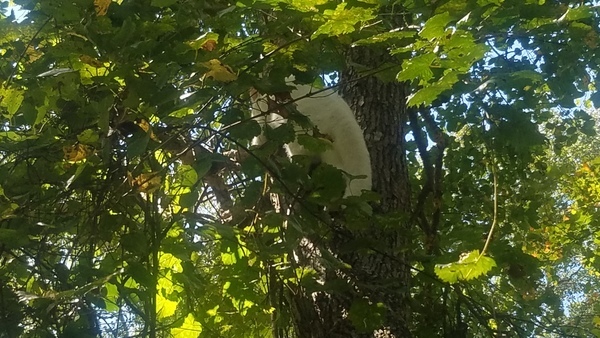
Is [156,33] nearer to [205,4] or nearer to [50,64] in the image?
[205,4]

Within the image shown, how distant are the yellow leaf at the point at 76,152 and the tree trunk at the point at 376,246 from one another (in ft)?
1.83

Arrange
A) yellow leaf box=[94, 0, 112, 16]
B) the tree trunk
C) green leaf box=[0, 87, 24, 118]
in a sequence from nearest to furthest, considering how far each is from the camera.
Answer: yellow leaf box=[94, 0, 112, 16], green leaf box=[0, 87, 24, 118], the tree trunk

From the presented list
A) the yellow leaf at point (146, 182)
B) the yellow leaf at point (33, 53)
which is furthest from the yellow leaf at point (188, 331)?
the yellow leaf at point (33, 53)

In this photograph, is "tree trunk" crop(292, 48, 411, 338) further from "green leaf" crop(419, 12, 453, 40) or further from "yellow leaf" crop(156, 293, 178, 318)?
"green leaf" crop(419, 12, 453, 40)

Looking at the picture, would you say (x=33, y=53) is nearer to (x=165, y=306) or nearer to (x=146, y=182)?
(x=146, y=182)

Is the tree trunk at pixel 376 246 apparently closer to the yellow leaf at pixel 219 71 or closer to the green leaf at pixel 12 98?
the yellow leaf at pixel 219 71

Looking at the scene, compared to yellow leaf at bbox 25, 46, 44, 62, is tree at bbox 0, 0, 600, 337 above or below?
below

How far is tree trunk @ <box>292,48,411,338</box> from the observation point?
1.47 metres

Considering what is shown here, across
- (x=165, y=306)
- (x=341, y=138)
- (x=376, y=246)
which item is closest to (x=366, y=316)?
(x=376, y=246)

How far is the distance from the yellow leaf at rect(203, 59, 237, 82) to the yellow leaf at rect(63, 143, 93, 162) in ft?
1.03

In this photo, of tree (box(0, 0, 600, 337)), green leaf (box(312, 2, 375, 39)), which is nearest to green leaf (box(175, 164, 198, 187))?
tree (box(0, 0, 600, 337))

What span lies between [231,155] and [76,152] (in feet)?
1.84

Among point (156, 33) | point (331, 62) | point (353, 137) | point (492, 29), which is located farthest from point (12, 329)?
point (492, 29)

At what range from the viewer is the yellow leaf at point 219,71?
3.06ft
